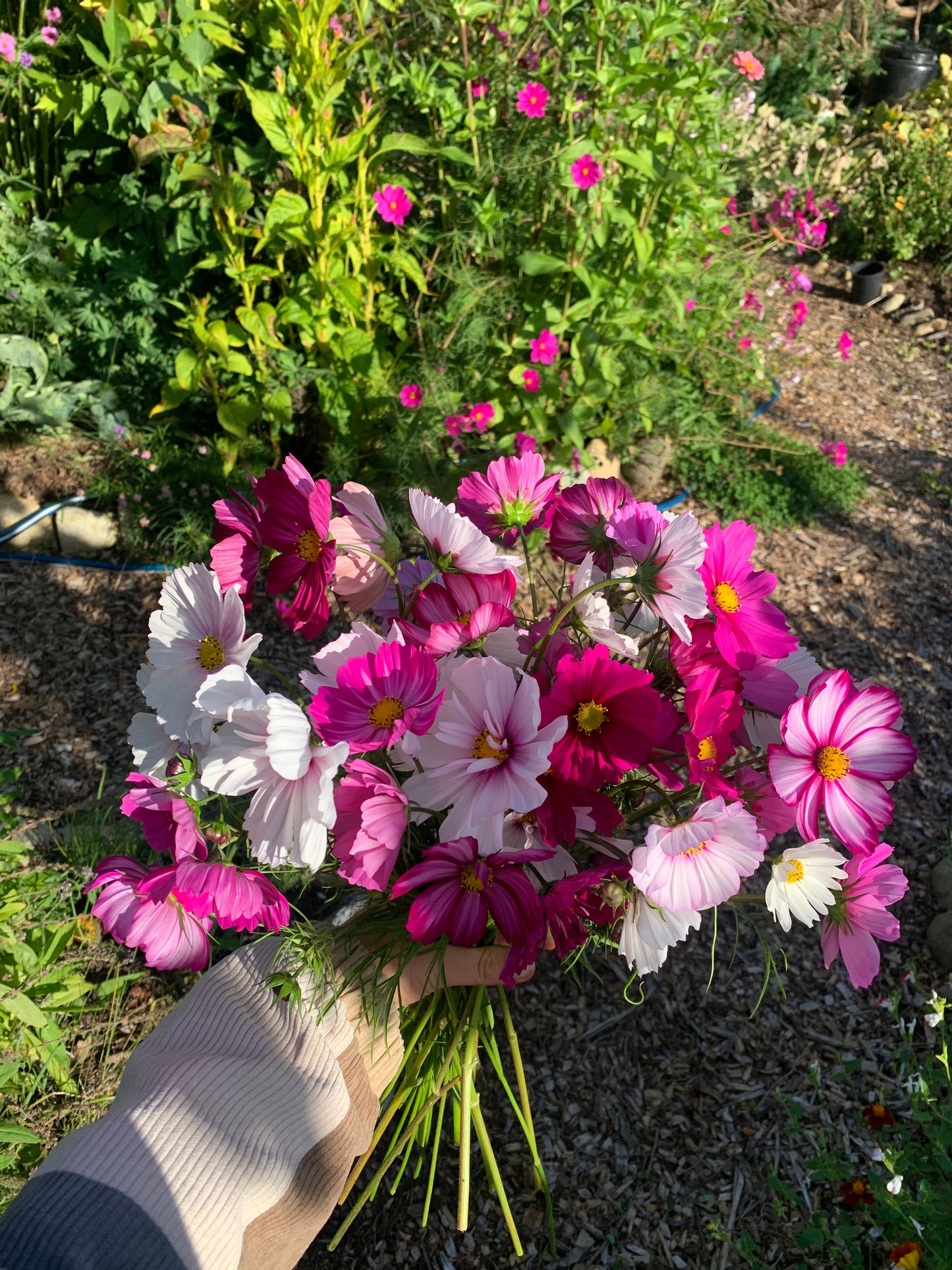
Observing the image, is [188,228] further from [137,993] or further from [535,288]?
[137,993]

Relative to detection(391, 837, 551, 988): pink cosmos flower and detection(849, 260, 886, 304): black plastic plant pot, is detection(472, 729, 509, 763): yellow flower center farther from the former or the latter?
detection(849, 260, 886, 304): black plastic plant pot

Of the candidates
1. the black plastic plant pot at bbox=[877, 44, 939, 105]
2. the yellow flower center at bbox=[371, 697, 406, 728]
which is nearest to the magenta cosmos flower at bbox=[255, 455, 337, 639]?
the yellow flower center at bbox=[371, 697, 406, 728]

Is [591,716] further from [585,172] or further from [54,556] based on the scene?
[54,556]

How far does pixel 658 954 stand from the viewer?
77 centimetres

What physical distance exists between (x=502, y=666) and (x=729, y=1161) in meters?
1.48

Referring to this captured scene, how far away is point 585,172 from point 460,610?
188 cm

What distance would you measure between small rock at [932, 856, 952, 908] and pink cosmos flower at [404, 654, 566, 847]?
1827mm

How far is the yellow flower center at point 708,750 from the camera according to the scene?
70cm

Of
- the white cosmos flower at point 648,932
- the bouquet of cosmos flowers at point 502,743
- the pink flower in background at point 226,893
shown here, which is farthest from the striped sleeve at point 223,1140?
the white cosmos flower at point 648,932

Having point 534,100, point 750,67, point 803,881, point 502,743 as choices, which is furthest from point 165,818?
point 750,67

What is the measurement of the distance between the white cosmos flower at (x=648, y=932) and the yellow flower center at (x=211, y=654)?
407mm

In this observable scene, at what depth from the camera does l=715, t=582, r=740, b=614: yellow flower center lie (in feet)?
2.47

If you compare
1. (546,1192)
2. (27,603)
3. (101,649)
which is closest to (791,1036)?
(546,1192)

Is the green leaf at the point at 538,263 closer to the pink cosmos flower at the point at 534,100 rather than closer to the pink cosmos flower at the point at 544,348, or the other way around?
the pink cosmos flower at the point at 544,348
